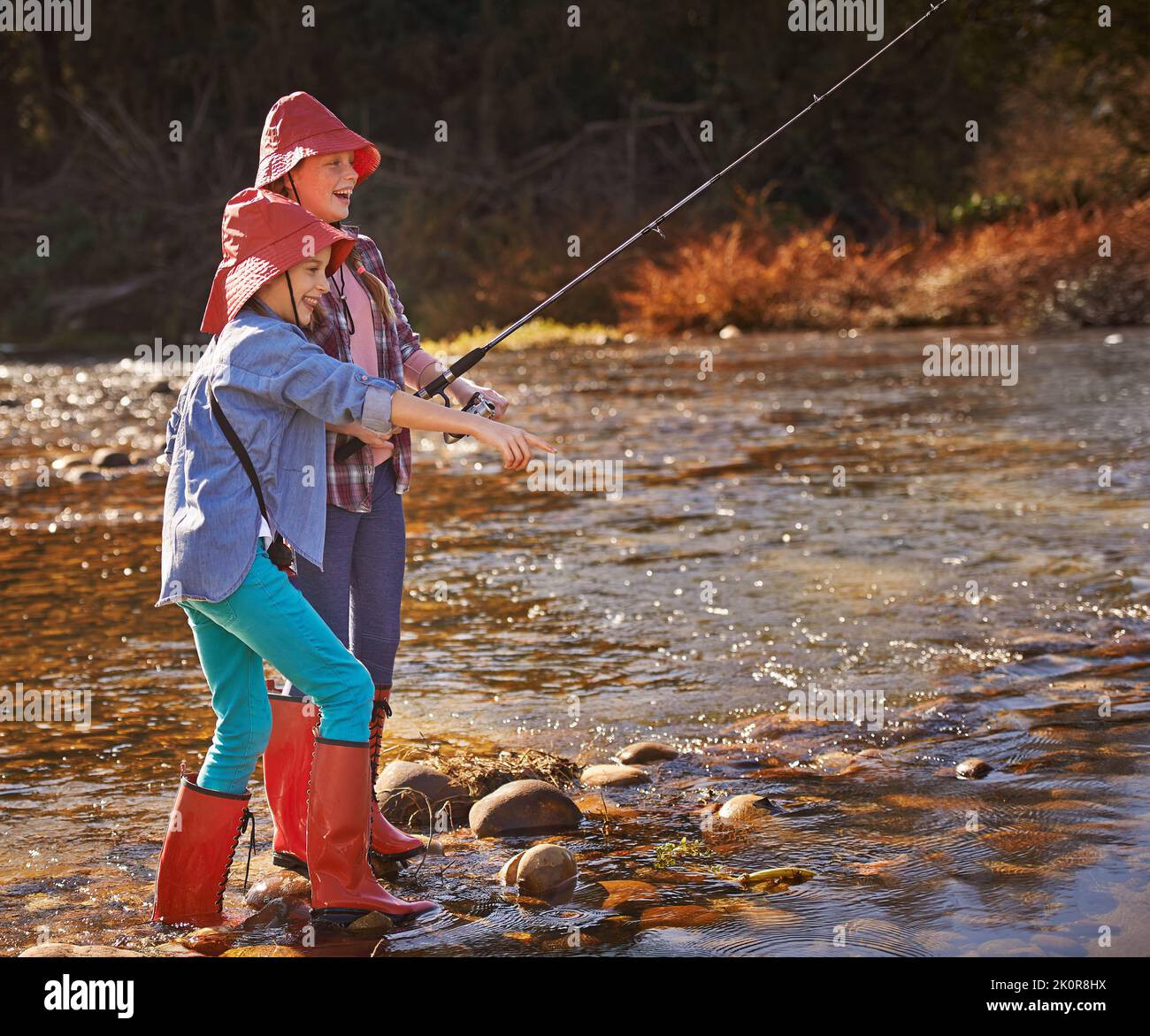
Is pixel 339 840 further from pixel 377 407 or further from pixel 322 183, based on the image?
pixel 322 183

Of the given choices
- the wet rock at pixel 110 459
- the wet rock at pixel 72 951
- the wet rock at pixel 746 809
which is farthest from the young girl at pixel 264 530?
the wet rock at pixel 110 459

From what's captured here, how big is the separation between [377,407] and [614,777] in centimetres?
173

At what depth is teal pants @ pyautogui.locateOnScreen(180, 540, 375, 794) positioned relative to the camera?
3.82m

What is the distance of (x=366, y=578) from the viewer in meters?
4.33

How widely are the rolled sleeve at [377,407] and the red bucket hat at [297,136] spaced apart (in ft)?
2.10

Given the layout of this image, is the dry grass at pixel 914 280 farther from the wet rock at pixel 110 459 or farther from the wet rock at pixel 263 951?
the wet rock at pixel 263 951

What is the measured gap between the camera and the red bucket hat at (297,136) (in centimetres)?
411

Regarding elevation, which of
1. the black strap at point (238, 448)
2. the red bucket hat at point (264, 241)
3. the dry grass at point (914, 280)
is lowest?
the black strap at point (238, 448)

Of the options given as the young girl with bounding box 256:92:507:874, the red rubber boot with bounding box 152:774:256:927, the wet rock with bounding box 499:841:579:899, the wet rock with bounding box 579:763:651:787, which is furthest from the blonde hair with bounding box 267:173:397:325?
the wet rock with bounding box 579:763:651:787

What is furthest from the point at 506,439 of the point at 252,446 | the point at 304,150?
the point at 304,150

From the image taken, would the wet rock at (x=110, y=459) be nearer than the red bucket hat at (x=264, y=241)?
No

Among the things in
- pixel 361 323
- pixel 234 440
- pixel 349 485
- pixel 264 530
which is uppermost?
pixel 361 323

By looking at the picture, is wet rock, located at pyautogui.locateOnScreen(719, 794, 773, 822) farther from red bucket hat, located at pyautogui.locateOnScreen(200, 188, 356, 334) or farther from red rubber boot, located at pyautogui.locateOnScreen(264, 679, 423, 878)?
red bucket hat, located at pyautogui.locateOnScreen(200, 188, 356, 334)
